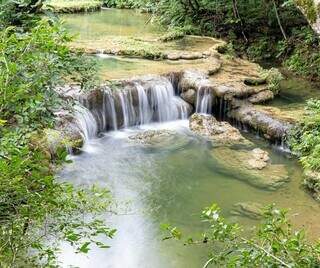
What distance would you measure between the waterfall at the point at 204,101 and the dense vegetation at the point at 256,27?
370 centimetres

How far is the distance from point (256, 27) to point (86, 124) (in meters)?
8.94

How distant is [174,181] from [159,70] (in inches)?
179

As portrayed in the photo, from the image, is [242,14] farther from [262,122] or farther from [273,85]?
[262,122]

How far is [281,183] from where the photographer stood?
780 cm

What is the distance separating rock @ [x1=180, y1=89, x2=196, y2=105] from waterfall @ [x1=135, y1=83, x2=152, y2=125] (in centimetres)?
95

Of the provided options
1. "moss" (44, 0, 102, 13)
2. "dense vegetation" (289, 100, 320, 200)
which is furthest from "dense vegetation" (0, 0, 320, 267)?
"moss" (44, 0, 102, 13)

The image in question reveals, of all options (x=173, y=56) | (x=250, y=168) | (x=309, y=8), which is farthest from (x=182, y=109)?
(x=309, y=8)

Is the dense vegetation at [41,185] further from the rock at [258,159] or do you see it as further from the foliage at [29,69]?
the rock at [258,159]

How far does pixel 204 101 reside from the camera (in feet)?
35.9

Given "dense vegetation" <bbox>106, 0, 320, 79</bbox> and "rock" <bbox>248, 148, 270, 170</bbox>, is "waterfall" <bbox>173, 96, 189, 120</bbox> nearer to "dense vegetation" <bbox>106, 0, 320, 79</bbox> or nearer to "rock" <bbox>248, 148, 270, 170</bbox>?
"rock" <bbox>248, 148, 270, 170</bbox>

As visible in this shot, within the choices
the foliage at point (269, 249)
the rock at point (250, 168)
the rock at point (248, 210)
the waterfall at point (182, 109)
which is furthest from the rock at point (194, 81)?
the foliage at point (269, 249)

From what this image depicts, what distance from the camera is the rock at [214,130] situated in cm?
950

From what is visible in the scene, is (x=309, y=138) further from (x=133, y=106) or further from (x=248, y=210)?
(x=133, y=106)

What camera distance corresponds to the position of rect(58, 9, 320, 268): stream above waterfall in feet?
19.6
